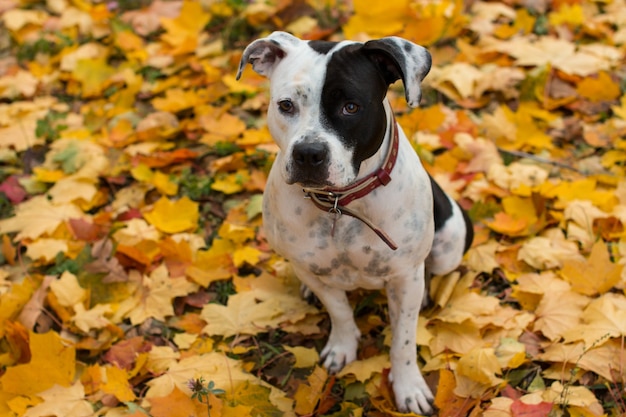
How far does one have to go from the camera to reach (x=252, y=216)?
4090mm

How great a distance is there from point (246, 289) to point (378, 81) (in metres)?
1.58

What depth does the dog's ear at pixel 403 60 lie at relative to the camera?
7.87 feet

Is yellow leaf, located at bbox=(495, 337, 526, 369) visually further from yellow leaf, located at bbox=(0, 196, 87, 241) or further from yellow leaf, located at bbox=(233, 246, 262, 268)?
yellow leaf, located at bbox=(0, 196, 87, 241)

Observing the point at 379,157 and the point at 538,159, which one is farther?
the point at 538,159

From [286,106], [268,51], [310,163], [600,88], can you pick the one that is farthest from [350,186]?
[600,88]

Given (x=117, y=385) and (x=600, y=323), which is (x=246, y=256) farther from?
(x=600, y=323)

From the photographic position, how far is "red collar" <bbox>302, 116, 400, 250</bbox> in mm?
2586

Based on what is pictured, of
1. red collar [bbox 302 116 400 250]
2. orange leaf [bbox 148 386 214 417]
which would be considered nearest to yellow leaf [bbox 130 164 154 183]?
orange leaf [bbox 148 386 214 417]

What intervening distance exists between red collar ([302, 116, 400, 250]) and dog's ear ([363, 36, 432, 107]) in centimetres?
21

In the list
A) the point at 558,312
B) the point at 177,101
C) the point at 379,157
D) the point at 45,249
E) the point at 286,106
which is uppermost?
the point at 286,106

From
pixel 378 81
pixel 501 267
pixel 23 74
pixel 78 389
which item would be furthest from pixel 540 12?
pixel 78 389

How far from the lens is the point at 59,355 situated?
3080 mm

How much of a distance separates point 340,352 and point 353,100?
1.38 metres

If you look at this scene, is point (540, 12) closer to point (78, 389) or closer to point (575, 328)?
point (575, 328)
